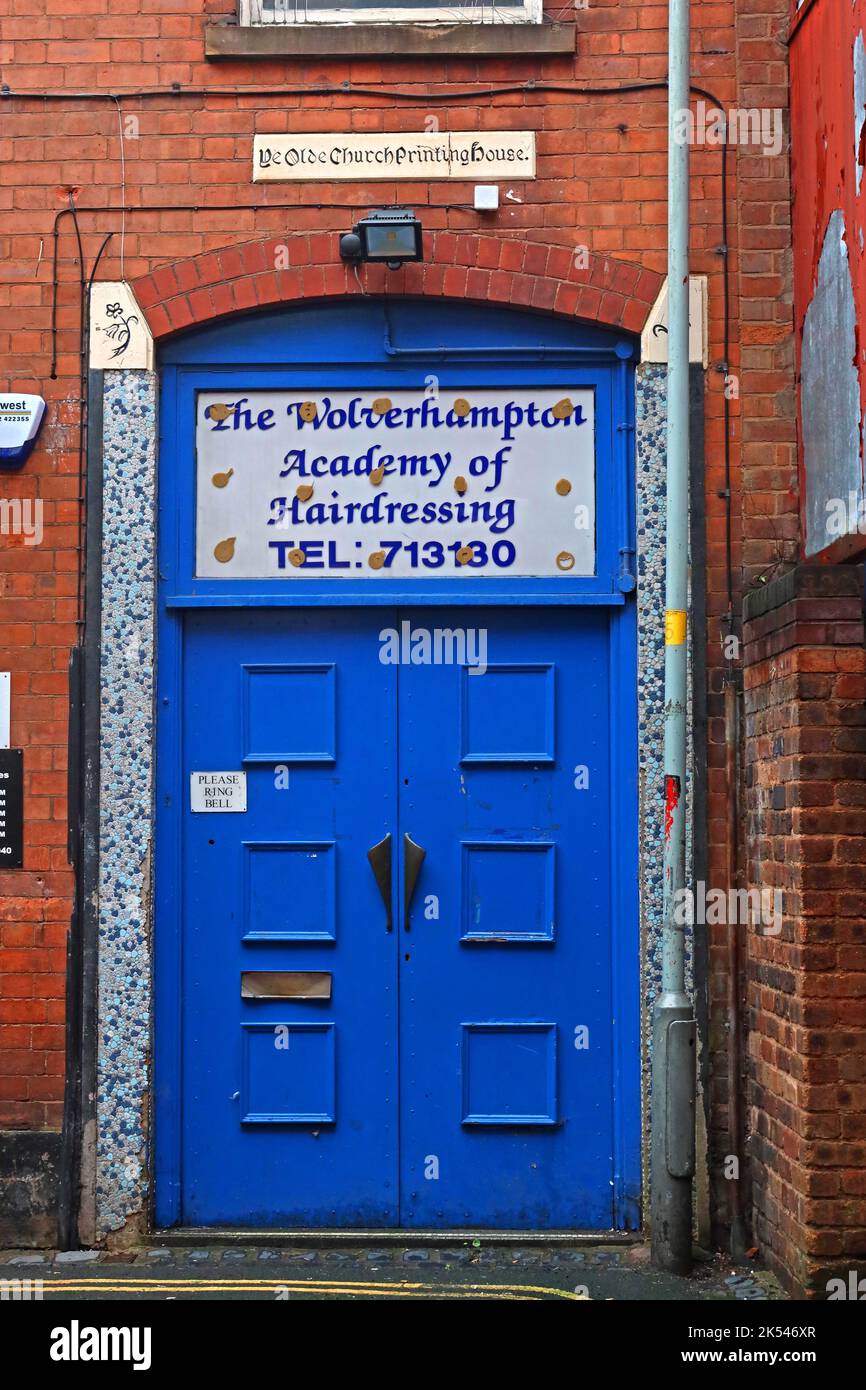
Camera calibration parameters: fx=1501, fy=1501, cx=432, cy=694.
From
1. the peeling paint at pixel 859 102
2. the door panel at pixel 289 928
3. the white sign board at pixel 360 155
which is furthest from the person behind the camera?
the white sign board at pixel 360 155

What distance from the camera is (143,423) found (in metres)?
6.45

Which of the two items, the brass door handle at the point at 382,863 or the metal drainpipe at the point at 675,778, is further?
the brass door handle at the point at 382,863

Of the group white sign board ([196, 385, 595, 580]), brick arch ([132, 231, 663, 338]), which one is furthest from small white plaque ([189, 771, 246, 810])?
brick arch ([132, 231, 663, 338])

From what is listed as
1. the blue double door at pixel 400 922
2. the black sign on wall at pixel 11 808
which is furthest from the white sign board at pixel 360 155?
the black sign on wall at pixel 11 808

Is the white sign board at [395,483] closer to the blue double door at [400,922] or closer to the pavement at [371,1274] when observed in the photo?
the blue double door at [400,922]

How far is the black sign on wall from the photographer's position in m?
6.29

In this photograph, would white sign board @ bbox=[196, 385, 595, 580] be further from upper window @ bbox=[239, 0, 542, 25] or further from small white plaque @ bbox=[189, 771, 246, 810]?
upper window @ bbox=[239, 0, 542, 25]

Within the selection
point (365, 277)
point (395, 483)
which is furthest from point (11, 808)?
point (365, 277)

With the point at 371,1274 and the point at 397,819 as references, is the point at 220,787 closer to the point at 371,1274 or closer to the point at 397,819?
the point at 397,819

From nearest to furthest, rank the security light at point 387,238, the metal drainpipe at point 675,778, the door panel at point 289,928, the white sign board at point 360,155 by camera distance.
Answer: the metal drainpipe at point 675,778
the security light at point 387,238
the door panel at point 289,928
the white sign board at point 360,155

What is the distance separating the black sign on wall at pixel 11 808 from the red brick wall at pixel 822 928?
312cm

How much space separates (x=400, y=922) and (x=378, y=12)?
3963 mm

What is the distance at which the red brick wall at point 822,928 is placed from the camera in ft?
17.4

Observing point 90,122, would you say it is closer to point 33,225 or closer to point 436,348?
point 33,225
